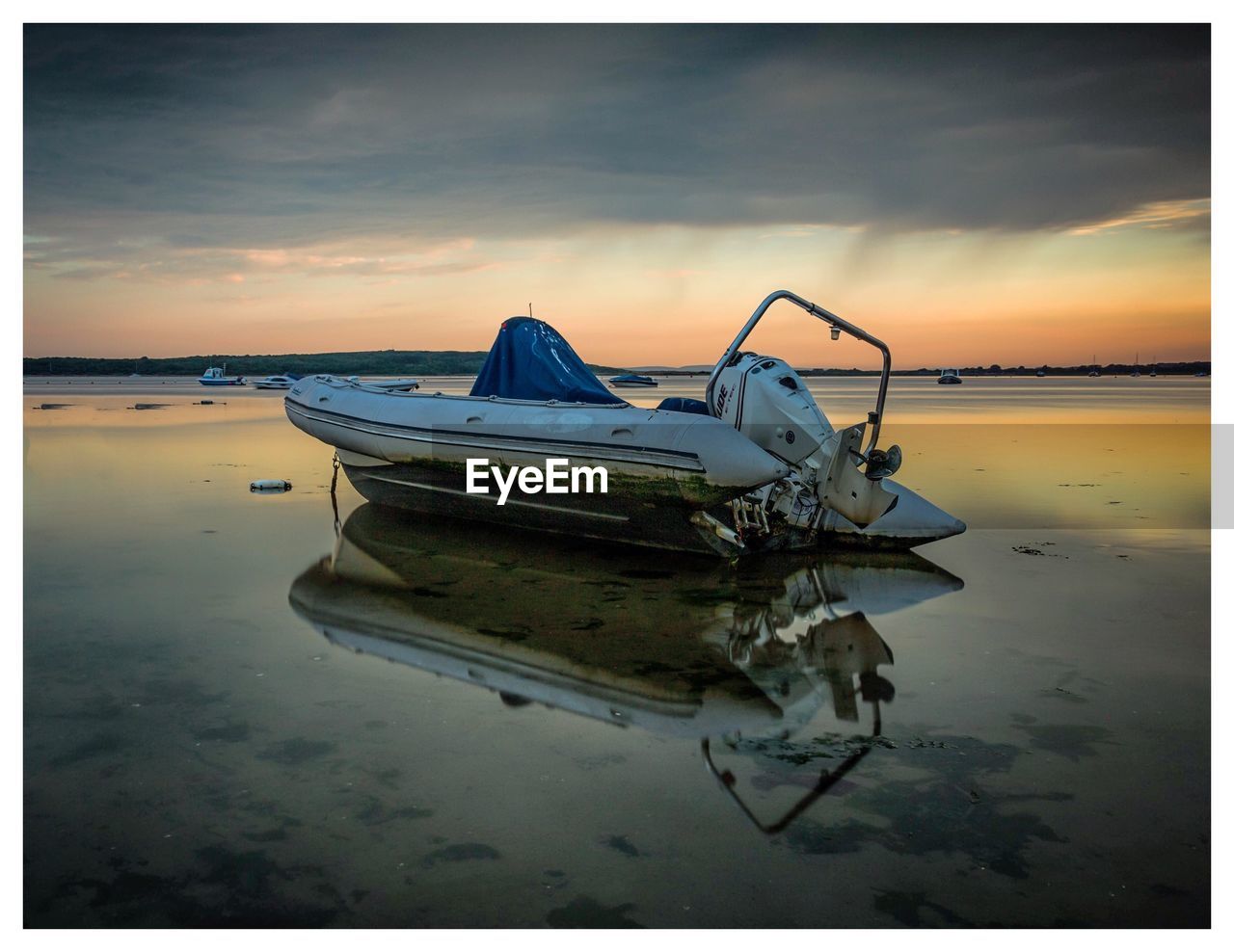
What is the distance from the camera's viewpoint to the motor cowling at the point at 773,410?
10.5 m

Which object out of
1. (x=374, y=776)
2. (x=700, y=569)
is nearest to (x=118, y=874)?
(x=374, y=776)

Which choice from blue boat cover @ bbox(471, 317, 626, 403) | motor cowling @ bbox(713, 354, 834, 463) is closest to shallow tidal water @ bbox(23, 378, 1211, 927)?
motor cowling @ bbox(713, 354, 834, 463)

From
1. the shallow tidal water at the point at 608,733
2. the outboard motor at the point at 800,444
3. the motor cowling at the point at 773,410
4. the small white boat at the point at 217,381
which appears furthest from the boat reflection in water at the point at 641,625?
the small white boat at the point at 217,381

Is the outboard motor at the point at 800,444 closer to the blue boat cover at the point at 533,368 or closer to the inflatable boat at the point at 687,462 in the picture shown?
the inflatable boat at the point at 687,462

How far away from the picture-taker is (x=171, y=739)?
5543mm

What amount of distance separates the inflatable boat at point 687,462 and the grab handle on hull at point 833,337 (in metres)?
0.02

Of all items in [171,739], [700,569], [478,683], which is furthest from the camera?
[700,569]

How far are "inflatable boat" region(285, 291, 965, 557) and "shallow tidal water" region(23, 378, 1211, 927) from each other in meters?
0.45

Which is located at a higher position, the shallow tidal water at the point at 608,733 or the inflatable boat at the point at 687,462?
the inflatable boat at the point at 687,462

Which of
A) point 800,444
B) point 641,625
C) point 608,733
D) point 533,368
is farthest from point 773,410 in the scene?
point 608,733

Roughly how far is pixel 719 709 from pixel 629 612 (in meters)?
2.36

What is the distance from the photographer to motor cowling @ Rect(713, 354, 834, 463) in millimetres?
10453

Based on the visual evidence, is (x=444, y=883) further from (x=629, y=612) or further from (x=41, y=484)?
(x=41, y=484)
